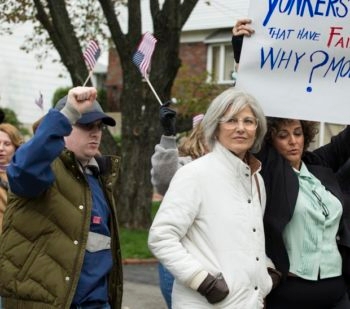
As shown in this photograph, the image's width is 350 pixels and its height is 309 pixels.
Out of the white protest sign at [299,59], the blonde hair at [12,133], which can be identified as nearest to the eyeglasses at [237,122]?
the white protest sign at [299,59]

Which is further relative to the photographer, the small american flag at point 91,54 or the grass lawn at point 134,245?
the grass lawn at point 134,245

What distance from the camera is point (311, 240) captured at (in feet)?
11.1

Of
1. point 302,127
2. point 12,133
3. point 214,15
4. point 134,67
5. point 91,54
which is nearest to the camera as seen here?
point 302,127

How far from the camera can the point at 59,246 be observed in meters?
3.07

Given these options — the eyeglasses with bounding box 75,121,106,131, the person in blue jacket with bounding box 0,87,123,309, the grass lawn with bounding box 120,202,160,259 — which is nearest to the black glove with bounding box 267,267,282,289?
the person in blue jacket with bounding box 0,87,123,309

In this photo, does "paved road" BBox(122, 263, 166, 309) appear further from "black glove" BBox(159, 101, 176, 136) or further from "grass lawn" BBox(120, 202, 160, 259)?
"black glove" BBox(159, 101, 176, 136)

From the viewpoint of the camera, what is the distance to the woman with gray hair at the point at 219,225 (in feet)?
9.84

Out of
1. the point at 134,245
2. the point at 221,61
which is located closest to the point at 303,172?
the point at 134,245

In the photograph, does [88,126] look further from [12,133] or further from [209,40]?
[209,40]

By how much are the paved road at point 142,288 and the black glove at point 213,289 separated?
4124mm

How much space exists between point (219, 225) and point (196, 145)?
73cm

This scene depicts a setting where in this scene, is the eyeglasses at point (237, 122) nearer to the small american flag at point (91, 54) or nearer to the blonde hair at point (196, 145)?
the blonde hair at point (196, 145)

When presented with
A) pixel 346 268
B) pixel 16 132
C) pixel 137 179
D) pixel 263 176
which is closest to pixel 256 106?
pixel 263 176

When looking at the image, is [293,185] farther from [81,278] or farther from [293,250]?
[81,278]
